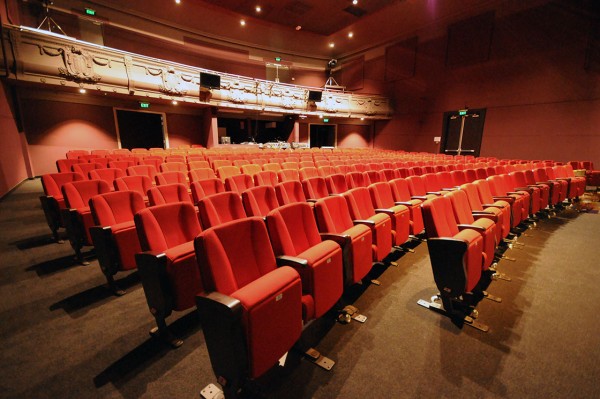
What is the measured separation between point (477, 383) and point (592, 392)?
1.60ft

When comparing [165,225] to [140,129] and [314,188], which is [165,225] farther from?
[140,129]

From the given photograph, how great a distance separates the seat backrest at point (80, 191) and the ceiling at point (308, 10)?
32.2ft

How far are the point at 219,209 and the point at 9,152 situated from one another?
6.68 meters

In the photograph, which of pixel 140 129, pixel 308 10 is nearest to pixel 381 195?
pixel 140 129

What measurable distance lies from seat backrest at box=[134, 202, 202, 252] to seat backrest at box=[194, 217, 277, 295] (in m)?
0.60

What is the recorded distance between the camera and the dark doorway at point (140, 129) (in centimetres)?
937

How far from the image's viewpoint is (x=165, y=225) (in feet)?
5.72

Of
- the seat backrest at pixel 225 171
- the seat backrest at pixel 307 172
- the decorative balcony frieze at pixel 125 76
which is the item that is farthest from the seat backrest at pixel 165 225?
the decorative balcony frieze at pixel 125 76

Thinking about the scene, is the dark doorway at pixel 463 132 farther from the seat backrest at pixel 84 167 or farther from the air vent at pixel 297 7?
the seat backrest at pixel 84 167

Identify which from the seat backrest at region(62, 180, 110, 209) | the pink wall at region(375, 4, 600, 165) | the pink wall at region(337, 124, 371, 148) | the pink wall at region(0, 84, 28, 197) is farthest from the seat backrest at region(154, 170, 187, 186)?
the pink wall at region(337, 124, 371, 148)

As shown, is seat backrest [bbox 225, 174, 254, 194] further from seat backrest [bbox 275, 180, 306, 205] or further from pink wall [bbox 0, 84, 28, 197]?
pink wall [bbox 0, 84, 28, 197]

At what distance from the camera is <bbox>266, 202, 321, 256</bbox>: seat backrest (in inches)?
60.5

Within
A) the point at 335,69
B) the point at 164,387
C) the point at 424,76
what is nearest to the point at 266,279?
the point at 164,387

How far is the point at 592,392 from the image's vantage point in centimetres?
119
